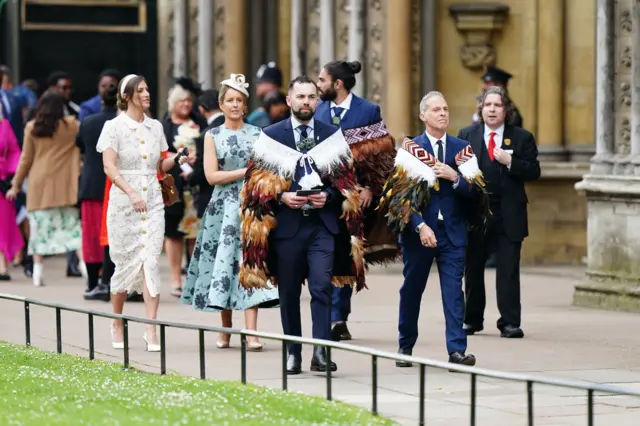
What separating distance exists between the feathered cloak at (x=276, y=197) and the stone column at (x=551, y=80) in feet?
28.9

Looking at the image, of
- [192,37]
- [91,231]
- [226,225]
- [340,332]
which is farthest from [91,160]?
[192,37]

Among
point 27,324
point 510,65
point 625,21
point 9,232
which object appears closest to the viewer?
point 27,324

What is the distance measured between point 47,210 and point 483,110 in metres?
6.00

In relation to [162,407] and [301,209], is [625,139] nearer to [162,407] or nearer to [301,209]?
[301,209]

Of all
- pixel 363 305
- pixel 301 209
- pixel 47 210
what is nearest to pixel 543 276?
pixel 363 305

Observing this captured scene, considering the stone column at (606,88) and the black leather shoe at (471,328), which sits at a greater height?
the stone column at (606,88)

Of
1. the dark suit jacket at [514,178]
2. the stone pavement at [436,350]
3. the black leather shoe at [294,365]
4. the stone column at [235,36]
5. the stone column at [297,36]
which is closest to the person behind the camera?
the stone pavement at [436,350]

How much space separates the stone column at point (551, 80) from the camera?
66.6 ft

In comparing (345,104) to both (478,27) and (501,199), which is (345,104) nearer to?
(501,199)

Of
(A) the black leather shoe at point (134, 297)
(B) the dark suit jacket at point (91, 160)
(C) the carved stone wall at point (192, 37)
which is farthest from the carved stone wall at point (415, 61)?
(C) the carved stone wall at point (192, 37)

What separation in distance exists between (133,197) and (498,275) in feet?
9.29

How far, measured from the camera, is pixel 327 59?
21.6 metres

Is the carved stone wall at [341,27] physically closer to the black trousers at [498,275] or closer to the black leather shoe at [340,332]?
the black trousers at [498,275]

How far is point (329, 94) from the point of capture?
44.5 ft
